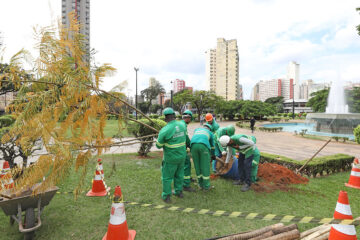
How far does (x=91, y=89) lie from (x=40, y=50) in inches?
28.3

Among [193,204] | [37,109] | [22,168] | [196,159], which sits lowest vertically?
[193,204]

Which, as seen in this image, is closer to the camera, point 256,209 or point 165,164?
point 256,209

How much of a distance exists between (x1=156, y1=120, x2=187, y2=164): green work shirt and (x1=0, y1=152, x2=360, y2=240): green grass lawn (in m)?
0.89

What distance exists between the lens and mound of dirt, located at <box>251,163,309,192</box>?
4.68 metres

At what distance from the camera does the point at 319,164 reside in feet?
18.7

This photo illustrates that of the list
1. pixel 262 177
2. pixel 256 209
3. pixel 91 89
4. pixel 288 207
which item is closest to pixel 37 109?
pixel 91 89

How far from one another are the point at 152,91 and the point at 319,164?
53.4m

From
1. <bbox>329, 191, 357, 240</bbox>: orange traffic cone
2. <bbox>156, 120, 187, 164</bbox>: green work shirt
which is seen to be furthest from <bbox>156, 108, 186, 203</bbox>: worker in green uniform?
Result: <bbox>329, 191, 357, 240</bbox>: orange traffic cone

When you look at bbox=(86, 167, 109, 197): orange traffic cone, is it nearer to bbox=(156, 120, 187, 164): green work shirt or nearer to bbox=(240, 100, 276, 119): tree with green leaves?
bbox=(156, 120, 187, 164): green work shirt

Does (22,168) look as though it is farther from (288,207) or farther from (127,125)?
(288,207)

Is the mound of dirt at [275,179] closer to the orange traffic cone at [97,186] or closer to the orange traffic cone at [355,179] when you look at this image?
the orange traffic cone at [355,179]

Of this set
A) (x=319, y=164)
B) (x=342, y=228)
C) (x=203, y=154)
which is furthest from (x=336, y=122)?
(x=342, y=228)

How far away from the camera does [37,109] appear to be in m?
2.48

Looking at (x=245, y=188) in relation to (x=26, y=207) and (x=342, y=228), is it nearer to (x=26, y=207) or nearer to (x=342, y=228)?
(x=342, y=228)
